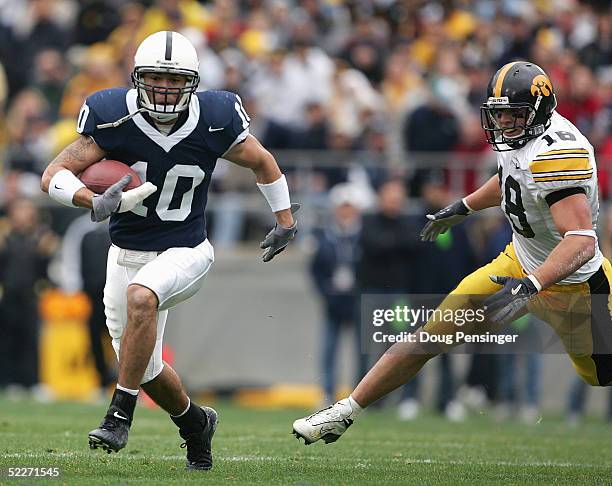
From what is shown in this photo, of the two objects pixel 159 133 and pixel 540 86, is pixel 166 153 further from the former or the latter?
pixel 540 86

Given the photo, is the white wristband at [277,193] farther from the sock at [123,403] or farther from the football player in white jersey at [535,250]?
the sock at [123,403]

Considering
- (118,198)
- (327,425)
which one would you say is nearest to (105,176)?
(118,198)

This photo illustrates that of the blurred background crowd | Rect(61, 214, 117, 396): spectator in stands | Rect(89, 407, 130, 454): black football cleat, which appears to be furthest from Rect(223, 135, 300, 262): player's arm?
Rect(61, 214, 117, 396): spectator in stands

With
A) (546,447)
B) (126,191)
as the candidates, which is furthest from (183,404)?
(546,447)

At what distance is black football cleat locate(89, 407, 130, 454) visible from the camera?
523 centimetres

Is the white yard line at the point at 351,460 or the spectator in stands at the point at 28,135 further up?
the spectator in stands at the point at 28,135

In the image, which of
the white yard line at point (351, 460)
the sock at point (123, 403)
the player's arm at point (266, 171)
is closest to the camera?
the sock at point (123, 403)

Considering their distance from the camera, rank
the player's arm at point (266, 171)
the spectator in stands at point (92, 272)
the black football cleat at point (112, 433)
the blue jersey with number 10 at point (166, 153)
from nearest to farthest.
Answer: the black football cleat at point (112, 433) < the blue jersey with number 10 at point (166, 153) < the player's arm at point (266, 171) < the spectator in stands at point (92, 272)

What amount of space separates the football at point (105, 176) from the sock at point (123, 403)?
2.88ft

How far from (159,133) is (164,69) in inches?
11.4

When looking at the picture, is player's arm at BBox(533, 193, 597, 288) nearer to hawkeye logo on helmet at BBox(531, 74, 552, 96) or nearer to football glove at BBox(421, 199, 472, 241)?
hawkeye logo on helmet at BBox(531, 74, 552, 96)

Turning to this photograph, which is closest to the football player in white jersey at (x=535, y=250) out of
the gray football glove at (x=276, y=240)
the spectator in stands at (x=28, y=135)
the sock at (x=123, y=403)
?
the gray football glove at (x=276, y=240)

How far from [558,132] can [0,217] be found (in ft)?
23.9

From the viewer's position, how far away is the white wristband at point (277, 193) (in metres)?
6.09
